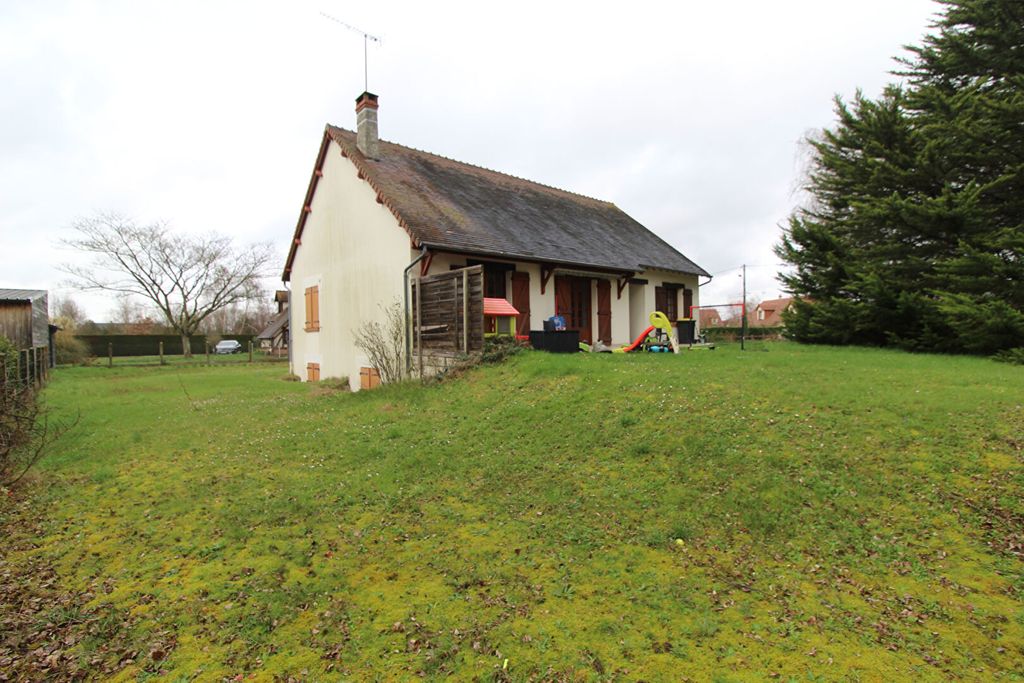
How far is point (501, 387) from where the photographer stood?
29.0 feet

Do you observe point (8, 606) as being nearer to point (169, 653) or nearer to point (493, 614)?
point (169, 653)

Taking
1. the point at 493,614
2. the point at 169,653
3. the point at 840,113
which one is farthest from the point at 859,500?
the point at 840,113

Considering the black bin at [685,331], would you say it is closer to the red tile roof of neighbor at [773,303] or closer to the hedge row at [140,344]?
the hedge row at [140,344]

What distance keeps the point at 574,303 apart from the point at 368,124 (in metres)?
8.00

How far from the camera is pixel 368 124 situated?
48.0ft

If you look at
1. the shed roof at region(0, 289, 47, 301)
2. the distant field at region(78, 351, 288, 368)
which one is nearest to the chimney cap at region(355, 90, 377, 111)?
the shed roof at region(0, 289, 47, 301)

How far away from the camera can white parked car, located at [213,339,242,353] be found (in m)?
45.6

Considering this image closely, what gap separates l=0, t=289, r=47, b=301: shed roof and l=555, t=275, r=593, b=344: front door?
2155 centimetres

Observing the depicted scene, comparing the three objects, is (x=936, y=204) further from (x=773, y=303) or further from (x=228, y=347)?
(x=773, y=303)

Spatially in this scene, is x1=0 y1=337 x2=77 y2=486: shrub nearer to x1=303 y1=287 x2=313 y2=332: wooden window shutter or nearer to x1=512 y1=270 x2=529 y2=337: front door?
Result: x1=512 y1=270 x2=529 y2=337: front door

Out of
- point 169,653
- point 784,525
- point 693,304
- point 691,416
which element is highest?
point 693,304

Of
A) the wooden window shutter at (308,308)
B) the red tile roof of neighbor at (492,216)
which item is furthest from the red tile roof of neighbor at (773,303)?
the wooden window shutter at (308,308)

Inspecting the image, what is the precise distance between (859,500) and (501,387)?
546 cm

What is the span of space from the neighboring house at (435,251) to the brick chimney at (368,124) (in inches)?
1.1
